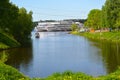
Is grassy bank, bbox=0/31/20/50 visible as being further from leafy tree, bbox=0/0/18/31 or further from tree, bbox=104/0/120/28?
tree, bbox=104/0/120/28

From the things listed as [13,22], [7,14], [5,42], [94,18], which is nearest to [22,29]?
[13,22]

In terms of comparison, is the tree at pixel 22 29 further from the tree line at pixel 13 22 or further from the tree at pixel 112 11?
the tree at pixel 112 11

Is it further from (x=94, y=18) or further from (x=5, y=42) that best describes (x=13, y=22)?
(x=94, y=18)

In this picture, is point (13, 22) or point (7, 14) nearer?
Result: point (7, 14)

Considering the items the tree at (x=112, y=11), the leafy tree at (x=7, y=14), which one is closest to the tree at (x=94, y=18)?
the tree at (x=112, y=11)

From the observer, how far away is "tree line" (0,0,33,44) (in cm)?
7269

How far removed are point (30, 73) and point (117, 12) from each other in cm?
7088

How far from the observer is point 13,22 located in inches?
3233

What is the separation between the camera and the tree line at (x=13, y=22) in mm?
72688

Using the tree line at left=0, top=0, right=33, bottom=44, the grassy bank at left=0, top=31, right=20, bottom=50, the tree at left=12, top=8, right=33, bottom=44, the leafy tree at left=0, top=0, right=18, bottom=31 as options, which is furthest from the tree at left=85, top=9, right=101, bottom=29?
the grassy bank at left=0, top=31, right=20, bottom=50

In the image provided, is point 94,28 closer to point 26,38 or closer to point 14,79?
point 26,38

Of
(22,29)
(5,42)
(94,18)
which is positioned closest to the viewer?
(5,42)

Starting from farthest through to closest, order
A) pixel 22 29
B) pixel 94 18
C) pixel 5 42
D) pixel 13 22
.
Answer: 1. pixel 94 18
2. pixel 22 29
3. pixel 13 22
4. pixel 5 42

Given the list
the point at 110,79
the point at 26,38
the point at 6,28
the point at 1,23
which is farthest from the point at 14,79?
the point at 26,38
